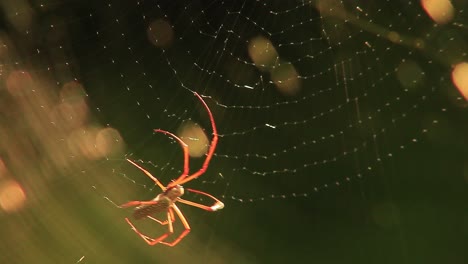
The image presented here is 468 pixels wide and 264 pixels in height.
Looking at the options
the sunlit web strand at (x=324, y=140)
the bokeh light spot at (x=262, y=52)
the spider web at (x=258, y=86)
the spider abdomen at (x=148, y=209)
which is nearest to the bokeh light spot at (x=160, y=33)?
the spider web at (x=258, y=86)

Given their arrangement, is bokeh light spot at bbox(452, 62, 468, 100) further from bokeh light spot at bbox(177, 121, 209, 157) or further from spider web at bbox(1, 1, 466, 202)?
bokeh light spot at bbox(177, 121, 209, 157)

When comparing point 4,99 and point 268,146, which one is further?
point 268,146

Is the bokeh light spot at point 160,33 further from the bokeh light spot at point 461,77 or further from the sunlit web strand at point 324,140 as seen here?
the bokeh light spot at point 461,77

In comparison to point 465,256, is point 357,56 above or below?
above

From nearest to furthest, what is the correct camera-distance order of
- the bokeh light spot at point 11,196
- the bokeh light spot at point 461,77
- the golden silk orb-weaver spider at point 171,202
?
the golden silk orb-weaver spider at point 171,202 < the bokeh light spot at point 461,77 < the bokeh light spot at point 11,196

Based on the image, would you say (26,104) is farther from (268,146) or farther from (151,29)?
(268,146)

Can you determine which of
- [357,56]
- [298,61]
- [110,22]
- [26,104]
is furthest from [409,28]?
[26,104]

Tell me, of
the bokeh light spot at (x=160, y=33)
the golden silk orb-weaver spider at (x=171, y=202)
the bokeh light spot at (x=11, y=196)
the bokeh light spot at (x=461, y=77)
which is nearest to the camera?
the golden silk orb-weaver spider at (x=171, y=202)

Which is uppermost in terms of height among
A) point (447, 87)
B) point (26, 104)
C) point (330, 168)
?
point (447, 87)
